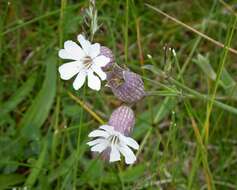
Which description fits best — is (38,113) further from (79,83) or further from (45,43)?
(79,83)

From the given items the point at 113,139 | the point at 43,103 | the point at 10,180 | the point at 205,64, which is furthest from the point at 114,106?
the point at 113,139

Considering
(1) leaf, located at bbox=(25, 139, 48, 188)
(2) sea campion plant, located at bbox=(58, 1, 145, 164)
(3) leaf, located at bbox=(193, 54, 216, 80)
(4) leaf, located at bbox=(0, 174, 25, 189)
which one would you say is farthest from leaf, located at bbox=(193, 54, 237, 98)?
(4) leaf, located at bbox=(0, 174, 25, 189)

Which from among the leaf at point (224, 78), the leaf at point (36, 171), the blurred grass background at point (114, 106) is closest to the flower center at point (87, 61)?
the blurred grass background at point (114, 106)

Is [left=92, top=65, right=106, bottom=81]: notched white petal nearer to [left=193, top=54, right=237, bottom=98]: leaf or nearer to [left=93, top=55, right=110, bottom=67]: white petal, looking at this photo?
[left=93, top=55, right=110, bottom=67]: white petal

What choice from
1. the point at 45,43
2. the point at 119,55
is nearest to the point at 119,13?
the point at 119,55

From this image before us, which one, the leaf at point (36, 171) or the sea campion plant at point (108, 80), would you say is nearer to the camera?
the sea campion plant at point (108, 80)

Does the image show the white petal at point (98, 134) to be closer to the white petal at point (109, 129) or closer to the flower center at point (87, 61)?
the white petal at point (109, 129)

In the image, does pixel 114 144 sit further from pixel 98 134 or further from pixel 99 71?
pixel 99 71
